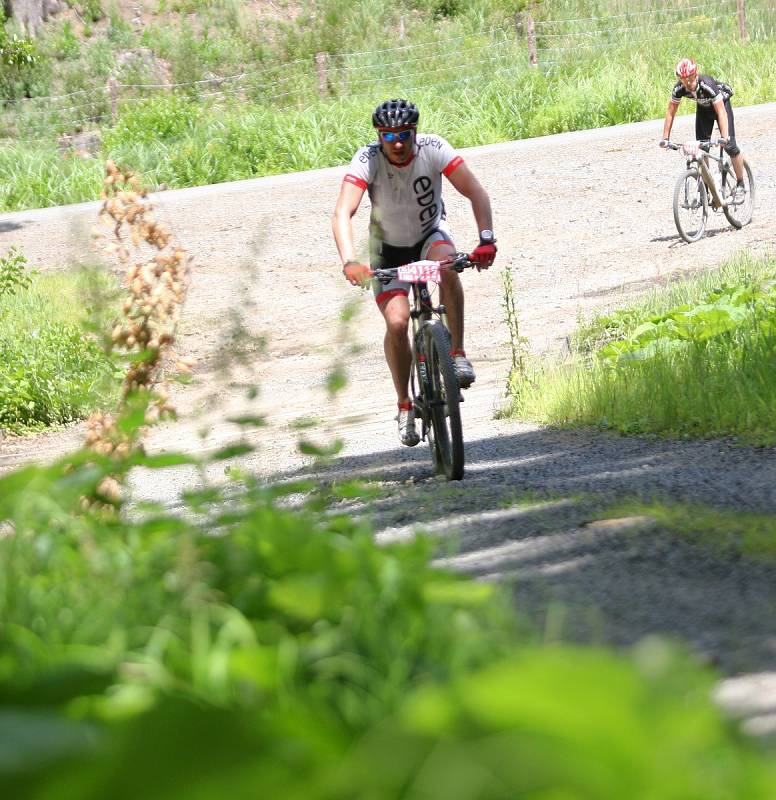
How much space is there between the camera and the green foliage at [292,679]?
0.72 meters

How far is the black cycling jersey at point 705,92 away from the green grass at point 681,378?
5802 mm

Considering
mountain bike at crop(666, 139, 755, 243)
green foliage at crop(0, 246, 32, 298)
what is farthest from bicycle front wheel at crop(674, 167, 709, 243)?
green foliage at crop(0, 246, 32, 298)

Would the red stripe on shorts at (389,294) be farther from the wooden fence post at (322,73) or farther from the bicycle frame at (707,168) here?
the wooden fence post at (322,73)

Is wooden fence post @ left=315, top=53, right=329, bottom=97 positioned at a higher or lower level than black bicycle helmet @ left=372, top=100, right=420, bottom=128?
higher

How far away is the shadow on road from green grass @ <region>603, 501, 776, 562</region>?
5 cm

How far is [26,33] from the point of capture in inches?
1451

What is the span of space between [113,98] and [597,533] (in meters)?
25.0

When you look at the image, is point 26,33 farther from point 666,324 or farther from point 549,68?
point 666,324

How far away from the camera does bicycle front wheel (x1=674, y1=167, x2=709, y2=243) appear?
15266 mm

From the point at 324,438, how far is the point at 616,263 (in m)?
8.81

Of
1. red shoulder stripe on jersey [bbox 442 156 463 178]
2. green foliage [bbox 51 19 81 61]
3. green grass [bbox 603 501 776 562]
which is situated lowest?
green grass [bbox 603 501 776 562]

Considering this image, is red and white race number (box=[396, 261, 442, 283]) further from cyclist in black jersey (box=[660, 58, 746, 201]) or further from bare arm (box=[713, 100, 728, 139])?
bare arm (box=[713, 100, 728, 139])

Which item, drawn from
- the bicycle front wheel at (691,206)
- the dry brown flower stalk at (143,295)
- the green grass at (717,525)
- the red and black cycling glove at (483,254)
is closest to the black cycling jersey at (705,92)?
the bicycle front wheel at (691,206)

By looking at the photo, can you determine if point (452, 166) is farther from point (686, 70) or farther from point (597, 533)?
point (686, 70)
